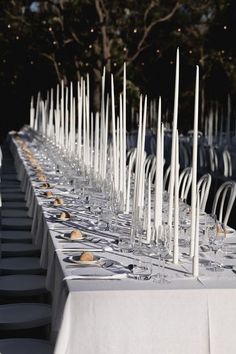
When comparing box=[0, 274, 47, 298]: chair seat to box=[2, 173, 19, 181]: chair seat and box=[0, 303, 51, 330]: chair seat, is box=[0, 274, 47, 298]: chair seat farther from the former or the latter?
box=[2, 173, 19, 181]: chair seat

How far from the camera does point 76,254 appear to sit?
3664 millimetres

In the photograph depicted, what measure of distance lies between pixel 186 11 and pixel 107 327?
794 inches

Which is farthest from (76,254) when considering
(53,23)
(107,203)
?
(53,23)

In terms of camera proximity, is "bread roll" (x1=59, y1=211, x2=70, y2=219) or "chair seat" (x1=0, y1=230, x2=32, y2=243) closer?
"bread roll" (x1=59, y1=211, x2=70, y2=219)

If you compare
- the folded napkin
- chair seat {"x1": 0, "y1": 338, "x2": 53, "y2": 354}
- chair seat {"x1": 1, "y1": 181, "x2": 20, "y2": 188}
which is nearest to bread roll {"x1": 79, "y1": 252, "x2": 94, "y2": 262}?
the folded napkin

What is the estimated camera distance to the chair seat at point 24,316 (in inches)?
145

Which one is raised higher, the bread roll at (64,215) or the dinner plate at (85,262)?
the bread roll at (64,215)

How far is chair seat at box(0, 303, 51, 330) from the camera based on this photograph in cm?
370

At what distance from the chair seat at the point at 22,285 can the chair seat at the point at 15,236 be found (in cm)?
111

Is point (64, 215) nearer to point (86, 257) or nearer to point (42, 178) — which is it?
point (86, 257)

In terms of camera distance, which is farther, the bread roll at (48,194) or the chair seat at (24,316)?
the bread roll at (48,194)

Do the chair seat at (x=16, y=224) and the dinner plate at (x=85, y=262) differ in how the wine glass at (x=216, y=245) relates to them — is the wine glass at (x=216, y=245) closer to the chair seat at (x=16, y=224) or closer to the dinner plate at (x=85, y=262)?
the dinner plate at (x=85, y=262)

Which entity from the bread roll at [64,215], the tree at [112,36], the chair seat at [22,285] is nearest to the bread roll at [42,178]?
the bread roll at [64,215]

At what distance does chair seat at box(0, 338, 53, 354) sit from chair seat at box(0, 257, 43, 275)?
3.91 ft
